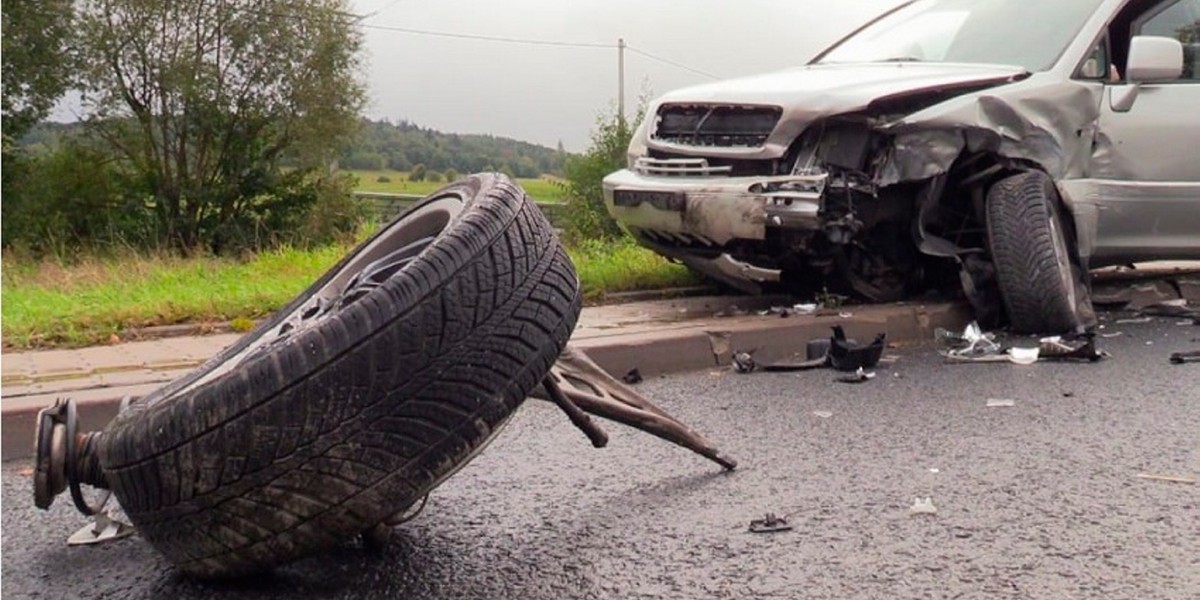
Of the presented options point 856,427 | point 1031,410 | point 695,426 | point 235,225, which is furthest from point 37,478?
point 235,225

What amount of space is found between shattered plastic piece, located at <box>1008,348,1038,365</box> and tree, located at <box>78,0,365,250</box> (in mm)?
29018

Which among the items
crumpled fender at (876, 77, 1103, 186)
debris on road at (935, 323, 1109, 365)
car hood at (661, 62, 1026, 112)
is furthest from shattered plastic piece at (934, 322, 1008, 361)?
car hood at (661, 62, 1026, 112)

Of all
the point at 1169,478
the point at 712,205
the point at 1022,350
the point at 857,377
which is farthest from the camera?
the point at 712,205

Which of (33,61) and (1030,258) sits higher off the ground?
(33,61)

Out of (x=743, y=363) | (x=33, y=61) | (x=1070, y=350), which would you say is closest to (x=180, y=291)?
(x=743, y=363)

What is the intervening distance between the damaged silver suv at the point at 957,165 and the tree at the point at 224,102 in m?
27.8

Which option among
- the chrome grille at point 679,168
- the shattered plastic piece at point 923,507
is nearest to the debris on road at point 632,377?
the chrome grille at point 679,168

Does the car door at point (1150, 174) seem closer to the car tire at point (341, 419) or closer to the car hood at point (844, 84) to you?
the car hood at point (844, 84)

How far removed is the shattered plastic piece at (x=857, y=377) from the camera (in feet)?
17.0

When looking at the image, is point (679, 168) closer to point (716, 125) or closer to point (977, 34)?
point (716, 125)

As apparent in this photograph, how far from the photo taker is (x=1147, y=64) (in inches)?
256

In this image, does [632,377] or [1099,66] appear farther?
[1099,66]

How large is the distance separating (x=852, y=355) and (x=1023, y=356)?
82 cm

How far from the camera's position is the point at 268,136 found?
1352 inches
